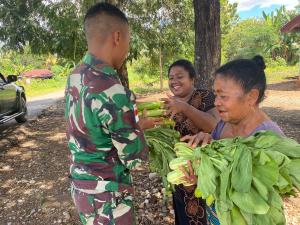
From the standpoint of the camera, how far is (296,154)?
1.59 metres

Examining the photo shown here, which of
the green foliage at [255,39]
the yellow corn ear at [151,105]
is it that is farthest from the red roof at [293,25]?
the yellow corn ear at [151,105]

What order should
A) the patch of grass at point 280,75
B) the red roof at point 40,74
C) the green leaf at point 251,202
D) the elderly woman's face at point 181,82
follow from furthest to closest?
the red roof at point 40,74
the patch of grass at point 280,75
the elderly woman's face at point 181,82
the green leaf at point 251,202

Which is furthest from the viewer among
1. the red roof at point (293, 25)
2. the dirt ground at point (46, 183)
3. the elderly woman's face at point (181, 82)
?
the red roof at point (293, 25)

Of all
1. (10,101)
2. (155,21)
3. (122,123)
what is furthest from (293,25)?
(122,123)

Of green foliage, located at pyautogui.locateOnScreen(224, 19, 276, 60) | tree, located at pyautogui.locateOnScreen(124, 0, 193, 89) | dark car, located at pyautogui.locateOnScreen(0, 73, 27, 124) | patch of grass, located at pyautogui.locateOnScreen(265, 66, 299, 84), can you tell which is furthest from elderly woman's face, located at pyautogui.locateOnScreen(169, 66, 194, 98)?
green foliage, located at pyautogui.locateOnScreen(224, 19, 276, 60)

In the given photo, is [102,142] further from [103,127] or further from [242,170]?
[242,170]

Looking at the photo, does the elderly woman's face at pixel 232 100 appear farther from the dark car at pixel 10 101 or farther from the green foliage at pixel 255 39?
the green foliage at pixel 255 39

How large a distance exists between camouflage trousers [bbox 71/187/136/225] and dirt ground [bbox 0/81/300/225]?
1.88 metres

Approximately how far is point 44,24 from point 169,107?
6703 millimetres

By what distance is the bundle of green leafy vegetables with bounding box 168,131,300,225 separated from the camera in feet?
5.02

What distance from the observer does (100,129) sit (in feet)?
6.13

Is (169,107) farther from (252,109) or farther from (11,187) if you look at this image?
(11,187)

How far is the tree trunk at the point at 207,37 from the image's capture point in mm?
4559

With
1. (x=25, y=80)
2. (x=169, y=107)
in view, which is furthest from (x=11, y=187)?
(x=25, y=80)
